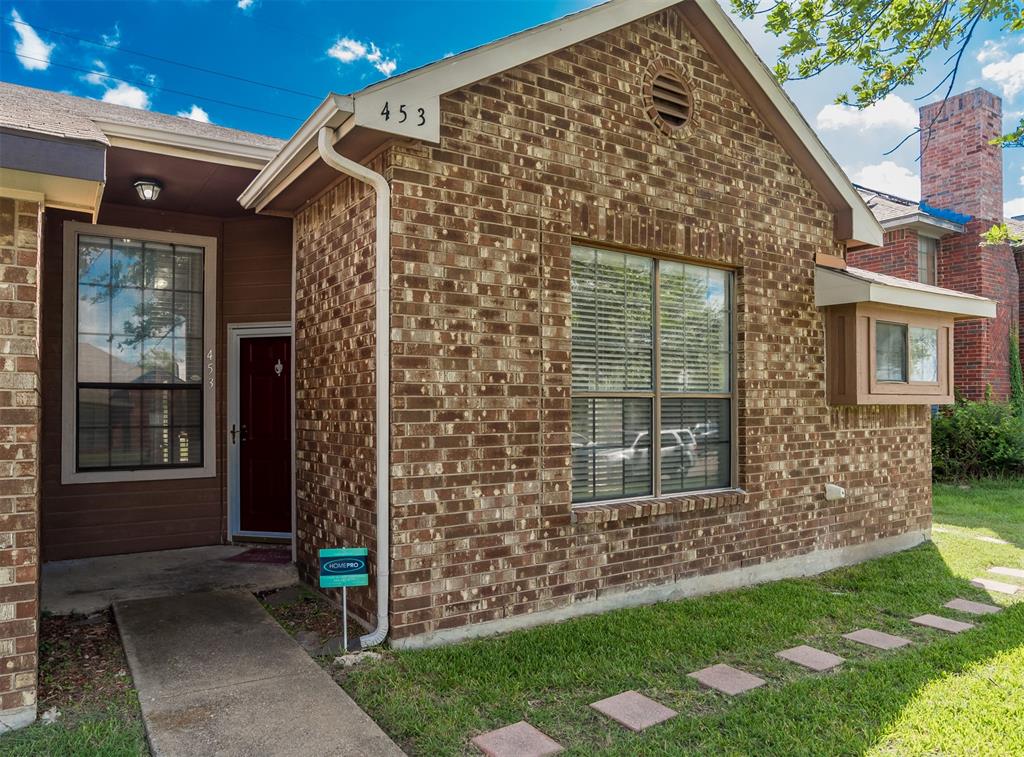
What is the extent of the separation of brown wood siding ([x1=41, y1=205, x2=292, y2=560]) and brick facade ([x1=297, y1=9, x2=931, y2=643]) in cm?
125

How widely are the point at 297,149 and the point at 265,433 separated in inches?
124

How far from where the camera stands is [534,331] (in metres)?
4.59

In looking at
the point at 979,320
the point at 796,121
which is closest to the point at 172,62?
the point at 796,121

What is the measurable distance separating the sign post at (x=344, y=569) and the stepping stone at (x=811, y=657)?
8.31 feet

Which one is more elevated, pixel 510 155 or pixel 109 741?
pixel 510 155

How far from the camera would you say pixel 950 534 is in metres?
7.93

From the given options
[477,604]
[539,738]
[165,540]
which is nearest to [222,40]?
[165,540]

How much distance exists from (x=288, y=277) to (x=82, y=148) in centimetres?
363

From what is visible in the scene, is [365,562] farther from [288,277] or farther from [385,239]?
[288,277]

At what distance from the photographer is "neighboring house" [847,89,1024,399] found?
42.6ft

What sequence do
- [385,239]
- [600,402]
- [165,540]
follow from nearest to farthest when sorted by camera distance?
[385,239]
[600,402]
[165,540]

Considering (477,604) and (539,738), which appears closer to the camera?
(539,738)

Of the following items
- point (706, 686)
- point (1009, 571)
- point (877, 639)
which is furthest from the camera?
point (1009, 571)

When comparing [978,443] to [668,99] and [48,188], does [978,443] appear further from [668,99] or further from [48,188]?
[48,188]
